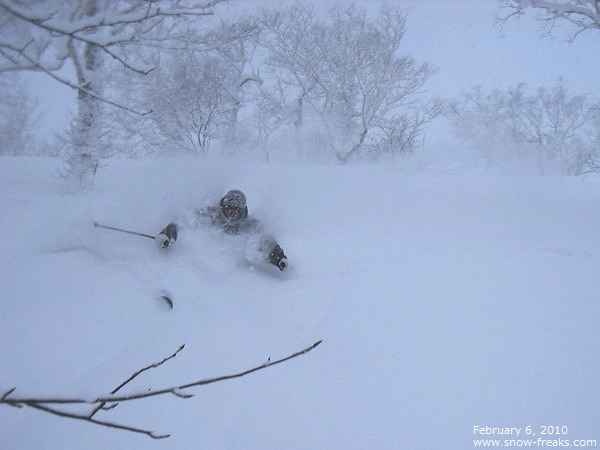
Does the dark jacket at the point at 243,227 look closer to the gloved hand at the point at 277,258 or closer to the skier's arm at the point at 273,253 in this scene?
the skier's arm at the point at 273,253

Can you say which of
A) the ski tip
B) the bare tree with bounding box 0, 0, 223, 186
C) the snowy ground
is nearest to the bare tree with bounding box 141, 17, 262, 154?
the bare tree with bounding box 0, 0, 223, 186

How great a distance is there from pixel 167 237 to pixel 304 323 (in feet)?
6.82

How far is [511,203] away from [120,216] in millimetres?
7249

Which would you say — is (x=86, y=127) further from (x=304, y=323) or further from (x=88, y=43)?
(x=304, y=323)

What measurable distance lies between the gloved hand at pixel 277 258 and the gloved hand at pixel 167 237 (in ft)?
4.26

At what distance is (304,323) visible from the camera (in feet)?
11.7

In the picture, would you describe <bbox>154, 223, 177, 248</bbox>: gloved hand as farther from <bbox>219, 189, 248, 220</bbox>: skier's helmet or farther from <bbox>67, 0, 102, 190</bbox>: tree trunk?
<bbox>67, 0, 102, 190</bbox>: tree trunk

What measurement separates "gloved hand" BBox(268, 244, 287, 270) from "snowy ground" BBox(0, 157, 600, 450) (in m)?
0.23

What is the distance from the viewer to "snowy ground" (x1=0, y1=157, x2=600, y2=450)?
2.51m

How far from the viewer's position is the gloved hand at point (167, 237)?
425 cm

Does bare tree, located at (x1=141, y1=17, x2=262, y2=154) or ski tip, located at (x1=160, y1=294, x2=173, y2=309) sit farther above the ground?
bare tree, located at (x1=141, y1=17, x2=262, y2=154)

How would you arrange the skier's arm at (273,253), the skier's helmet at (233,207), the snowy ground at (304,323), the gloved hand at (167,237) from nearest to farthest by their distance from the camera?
1. the snowy ground at (304,323)
2. the gloved hand at (167,237)
3. the skier's arm at (273,253)
4. the skier's helmet at (233,207)

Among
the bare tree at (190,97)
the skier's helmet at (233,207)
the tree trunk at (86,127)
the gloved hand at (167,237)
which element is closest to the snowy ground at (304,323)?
the gloved hand at (167,237)

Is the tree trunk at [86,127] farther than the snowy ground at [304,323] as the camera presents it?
Yes
